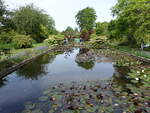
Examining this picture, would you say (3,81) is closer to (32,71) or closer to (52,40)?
(32,71)

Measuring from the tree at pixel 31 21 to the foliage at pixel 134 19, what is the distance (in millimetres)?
19081

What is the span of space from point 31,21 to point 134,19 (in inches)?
949

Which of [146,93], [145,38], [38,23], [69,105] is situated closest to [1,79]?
[69,105]

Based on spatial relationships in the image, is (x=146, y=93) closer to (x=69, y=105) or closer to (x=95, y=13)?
(x=69, y=105)

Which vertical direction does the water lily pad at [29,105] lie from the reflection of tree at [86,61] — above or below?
below

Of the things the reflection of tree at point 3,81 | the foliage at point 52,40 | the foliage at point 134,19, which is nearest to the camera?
the reflection of tree at point 3,81

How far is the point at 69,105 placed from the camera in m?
4.22

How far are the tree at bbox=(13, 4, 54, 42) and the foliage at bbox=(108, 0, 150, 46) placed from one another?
19.1 metres

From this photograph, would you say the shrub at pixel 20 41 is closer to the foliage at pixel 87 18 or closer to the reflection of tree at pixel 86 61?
the reflection of tree at pixel 86 61

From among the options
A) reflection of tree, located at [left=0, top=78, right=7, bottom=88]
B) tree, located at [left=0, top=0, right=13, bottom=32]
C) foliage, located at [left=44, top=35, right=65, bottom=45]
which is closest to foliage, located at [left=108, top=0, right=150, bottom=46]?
tree, located at [left=0, top=0, right=13, bottom=32]

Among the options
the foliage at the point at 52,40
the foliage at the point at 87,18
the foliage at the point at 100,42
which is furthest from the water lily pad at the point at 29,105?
the foliage at the point at 87,18

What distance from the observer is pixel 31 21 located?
31.2 m

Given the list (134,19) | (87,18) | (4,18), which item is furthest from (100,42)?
(87,18)

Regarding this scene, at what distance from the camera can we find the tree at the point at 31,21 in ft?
98.2
